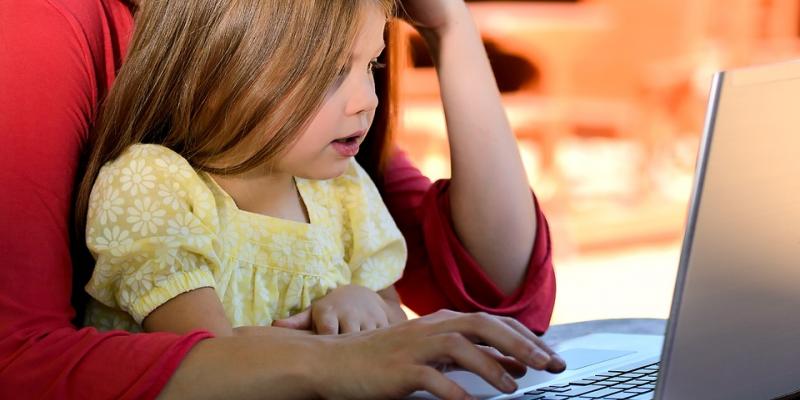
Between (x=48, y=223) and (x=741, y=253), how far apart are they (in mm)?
533

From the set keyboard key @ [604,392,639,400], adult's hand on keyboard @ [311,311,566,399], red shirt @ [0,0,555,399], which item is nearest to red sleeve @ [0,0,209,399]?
red shirt @ [0,0,555,399]

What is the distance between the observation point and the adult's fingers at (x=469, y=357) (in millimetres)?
797

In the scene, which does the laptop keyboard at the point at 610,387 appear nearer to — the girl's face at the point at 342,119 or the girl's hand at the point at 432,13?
the girl's face at the point at 342,119

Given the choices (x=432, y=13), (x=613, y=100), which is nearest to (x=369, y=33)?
(x=432, y=13)

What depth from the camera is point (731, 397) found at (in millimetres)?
750

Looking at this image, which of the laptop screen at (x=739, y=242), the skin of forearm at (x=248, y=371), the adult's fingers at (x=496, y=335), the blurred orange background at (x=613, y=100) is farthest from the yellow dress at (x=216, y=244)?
the blurred orange background at (x=613, y=100)

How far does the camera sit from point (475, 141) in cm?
128

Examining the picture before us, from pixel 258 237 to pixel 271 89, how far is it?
15 centimetres

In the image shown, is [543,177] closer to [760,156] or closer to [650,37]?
[650,37]

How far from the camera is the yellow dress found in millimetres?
974

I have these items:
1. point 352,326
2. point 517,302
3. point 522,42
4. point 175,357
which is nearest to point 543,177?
point 522,42

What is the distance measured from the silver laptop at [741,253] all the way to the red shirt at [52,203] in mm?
351

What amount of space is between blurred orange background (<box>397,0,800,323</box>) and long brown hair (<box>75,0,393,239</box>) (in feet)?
8.44

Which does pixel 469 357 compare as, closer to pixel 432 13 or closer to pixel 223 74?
pixel 223 74
